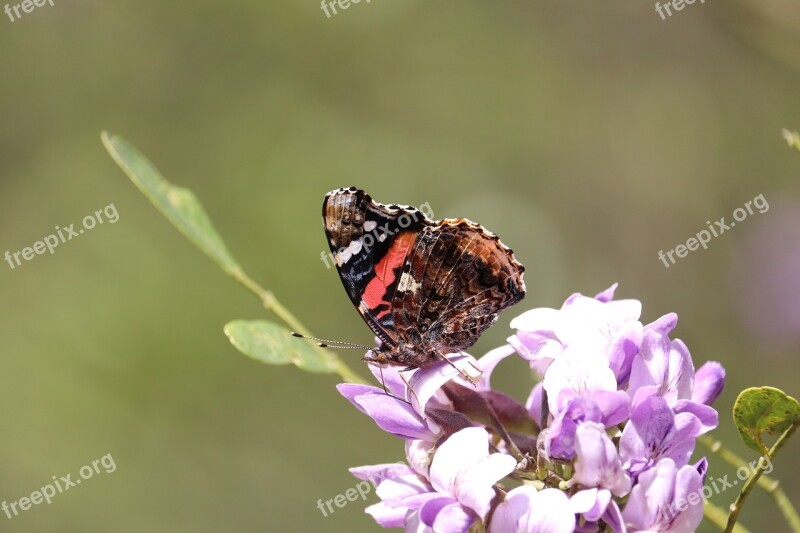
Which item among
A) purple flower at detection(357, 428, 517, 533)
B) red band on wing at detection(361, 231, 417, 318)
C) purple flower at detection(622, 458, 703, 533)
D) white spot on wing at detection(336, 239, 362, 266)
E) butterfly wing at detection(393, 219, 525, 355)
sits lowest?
purple flower at detection(622, 458, 703, 533)

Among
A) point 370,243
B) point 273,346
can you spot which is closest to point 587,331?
point 370,243

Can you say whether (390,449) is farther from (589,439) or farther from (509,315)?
(589,439)

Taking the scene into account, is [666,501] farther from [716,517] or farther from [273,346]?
[273,346]

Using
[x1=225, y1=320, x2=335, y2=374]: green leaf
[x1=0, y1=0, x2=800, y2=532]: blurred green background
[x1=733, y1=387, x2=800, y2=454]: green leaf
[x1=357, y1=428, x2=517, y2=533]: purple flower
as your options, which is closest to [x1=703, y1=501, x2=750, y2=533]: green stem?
[x1=733, y1=387, x2=800, y2=454]: green leaf

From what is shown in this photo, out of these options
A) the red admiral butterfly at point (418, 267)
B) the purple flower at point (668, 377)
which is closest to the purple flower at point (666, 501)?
the purple flower at point (668, 377)

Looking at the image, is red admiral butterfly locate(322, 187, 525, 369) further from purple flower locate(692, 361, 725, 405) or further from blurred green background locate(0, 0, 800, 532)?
blurred green background locate(0, 0, 800, 532)

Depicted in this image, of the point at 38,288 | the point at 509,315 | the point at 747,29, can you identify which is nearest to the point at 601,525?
the point at 747,29
